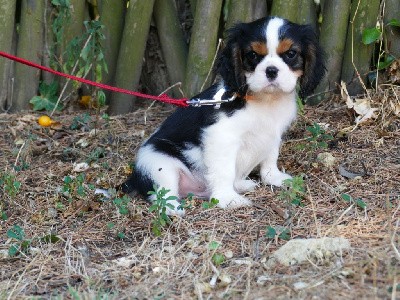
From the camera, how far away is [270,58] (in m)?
4.50

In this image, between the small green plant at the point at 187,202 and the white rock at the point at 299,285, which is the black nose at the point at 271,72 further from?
the white rock at the point at 299,285

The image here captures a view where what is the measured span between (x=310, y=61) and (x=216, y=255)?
151 centimetres

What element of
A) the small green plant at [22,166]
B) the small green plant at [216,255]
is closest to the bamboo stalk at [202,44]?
the small green plant at [22,166]

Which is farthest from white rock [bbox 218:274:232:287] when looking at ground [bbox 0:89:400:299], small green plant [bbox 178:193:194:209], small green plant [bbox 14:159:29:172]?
small green plant [bbox 14:159:29:172]

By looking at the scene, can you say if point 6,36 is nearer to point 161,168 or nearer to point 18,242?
point 161,168

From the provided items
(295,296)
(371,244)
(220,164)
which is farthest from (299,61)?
(295,296)

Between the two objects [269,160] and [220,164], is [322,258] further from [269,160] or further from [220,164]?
[269,160]

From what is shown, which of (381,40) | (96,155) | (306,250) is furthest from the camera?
(381,40)

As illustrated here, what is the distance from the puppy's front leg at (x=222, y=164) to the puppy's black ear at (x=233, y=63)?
29cm

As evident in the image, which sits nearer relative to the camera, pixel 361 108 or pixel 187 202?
pixel 187 202

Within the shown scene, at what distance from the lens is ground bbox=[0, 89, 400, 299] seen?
3557 millimetres

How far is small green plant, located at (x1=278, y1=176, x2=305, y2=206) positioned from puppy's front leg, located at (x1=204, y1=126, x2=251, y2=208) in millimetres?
294

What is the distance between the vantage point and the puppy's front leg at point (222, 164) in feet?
15.5

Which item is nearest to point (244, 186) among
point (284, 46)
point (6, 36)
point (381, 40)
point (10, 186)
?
point (284, 46)
